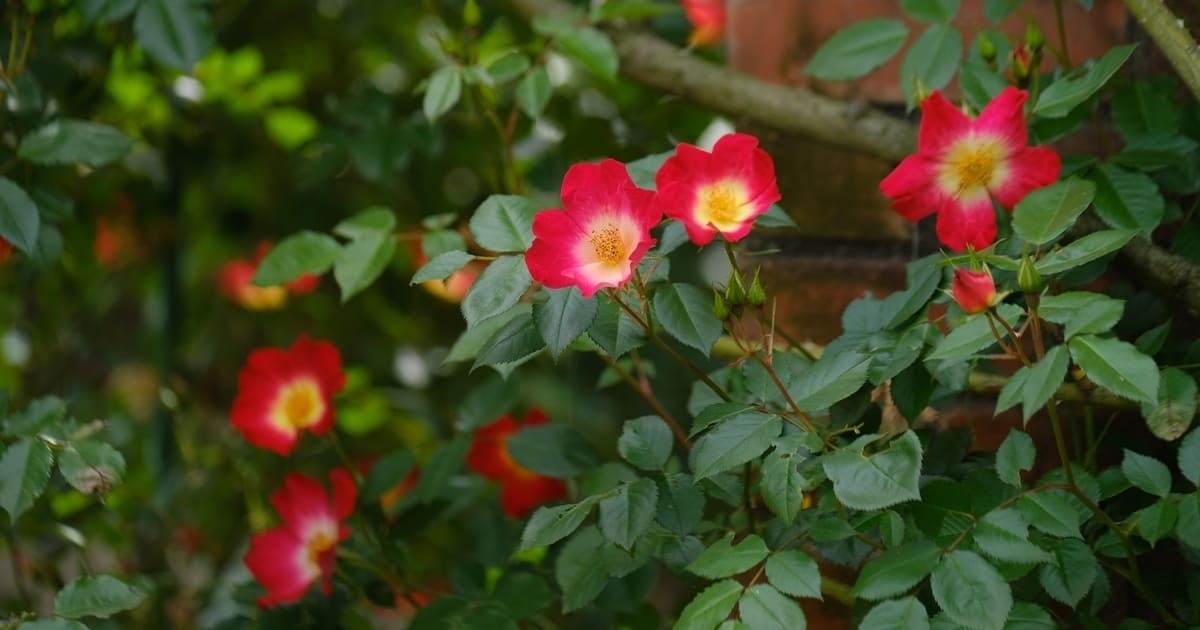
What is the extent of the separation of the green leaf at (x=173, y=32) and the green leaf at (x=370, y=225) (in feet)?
0.64

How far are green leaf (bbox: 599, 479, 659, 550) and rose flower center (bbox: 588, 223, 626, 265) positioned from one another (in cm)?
13

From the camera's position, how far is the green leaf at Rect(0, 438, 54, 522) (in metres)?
0.75

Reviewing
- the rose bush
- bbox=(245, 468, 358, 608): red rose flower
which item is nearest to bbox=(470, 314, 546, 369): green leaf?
the rose bush

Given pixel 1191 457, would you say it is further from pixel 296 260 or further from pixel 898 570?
pixel 296 260

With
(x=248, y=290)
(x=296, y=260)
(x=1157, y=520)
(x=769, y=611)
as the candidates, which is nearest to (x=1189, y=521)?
(x=1157, y=520)

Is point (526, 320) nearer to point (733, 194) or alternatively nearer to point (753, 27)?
point (733, 194)

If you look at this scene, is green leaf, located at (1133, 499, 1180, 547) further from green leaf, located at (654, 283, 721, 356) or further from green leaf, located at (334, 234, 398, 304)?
green leaf, located at (334, 234, 398, 304)

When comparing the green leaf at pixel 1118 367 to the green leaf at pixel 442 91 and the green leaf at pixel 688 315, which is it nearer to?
the green leaf at pixel 688 315

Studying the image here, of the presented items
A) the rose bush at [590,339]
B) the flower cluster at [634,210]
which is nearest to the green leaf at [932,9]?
the rose bush at [590,339]

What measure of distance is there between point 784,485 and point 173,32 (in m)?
0.67

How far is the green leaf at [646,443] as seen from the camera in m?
0.76

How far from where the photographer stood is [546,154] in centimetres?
130

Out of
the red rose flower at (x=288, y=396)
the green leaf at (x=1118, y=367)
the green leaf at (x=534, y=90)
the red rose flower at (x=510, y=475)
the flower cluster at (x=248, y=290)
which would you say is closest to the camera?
the green leaf at (x=1118, y=367)

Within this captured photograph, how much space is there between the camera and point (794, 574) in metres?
0.65
